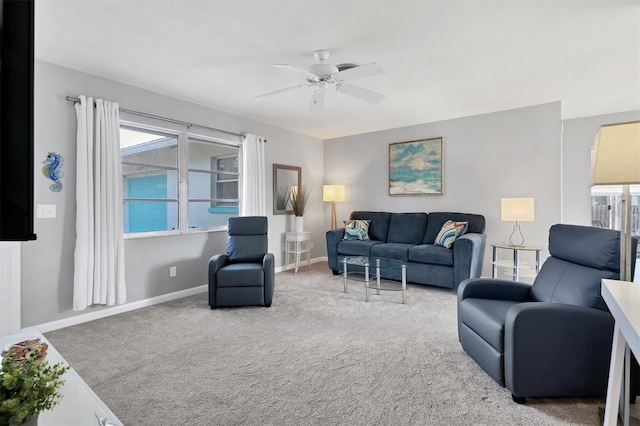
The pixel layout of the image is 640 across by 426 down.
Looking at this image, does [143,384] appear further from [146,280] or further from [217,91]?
[217,91]

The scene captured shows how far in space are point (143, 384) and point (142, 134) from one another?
9.37 feet

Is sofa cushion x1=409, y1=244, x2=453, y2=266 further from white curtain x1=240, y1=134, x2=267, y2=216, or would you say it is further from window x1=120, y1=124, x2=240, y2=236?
window x1=120, y1=124, x2=240, y2=236

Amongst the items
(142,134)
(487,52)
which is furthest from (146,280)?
(487,52)

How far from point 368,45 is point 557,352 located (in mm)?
2553

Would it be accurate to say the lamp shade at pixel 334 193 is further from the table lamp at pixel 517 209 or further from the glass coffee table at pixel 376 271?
the table lamp at pixel 517 209

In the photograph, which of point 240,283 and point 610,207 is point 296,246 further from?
point 610,207

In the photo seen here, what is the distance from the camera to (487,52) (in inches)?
109

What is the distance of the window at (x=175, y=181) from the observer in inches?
144

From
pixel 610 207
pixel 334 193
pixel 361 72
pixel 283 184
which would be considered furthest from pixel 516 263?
pixel 283 184

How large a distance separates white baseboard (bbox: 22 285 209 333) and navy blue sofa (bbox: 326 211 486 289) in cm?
223

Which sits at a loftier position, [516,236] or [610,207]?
[610,207]

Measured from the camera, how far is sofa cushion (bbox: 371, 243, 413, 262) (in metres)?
4.45

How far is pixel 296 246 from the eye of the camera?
5477 millimetres

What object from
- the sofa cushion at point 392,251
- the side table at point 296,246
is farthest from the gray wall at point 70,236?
the sofa cushion at point 392,251
